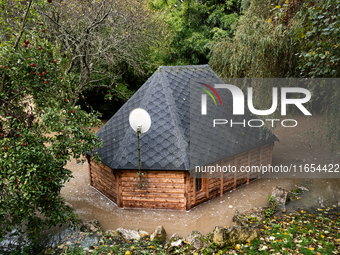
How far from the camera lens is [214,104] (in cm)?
1105

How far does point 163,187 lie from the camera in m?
9.32

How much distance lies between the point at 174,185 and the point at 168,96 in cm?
348

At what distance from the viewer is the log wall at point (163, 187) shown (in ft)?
30.3

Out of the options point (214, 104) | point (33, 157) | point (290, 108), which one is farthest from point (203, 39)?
point (33, 157)

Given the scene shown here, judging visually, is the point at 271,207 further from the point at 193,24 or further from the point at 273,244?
the point at 193,24

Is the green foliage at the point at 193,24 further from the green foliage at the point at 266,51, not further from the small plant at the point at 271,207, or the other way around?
the small plant at the point at 271,207

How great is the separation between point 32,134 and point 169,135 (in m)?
4.52

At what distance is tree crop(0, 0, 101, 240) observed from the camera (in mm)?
5797

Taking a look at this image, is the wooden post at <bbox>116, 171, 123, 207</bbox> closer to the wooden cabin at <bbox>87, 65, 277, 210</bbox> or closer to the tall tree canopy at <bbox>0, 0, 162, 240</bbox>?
the wooden cabin at <bbox>87, 65, 277, 210</bbox>

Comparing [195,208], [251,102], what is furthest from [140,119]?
[251,102]

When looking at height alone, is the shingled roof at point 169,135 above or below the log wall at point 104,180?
above

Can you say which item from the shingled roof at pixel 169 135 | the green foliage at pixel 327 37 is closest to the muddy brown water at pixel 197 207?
the shingled roof at pixel 169 135

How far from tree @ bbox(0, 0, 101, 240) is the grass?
1196 mm

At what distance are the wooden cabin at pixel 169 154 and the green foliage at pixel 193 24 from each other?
9.11 metres
